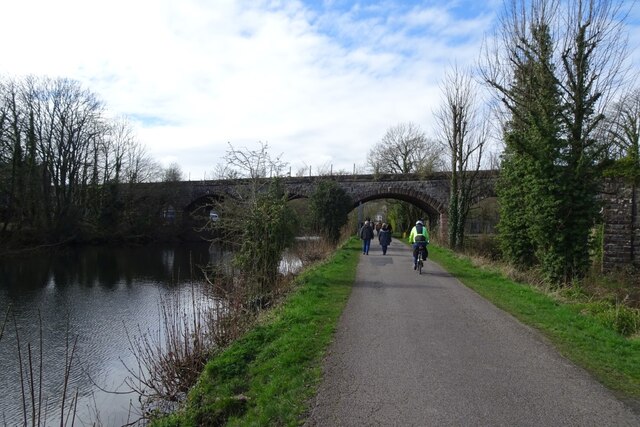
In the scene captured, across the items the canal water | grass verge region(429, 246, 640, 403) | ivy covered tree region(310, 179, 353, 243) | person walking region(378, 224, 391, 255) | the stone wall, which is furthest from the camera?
ivy covered tree region(310, 179, 353, 243)

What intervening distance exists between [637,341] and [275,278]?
749 centimetres

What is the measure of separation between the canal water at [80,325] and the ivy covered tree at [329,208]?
7408mm

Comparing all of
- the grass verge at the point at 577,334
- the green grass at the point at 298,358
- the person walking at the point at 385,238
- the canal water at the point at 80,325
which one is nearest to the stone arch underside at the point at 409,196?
the person walking at the point at 385,238

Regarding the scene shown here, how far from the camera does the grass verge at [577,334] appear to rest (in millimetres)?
5066

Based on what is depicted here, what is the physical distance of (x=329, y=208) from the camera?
1064 inches

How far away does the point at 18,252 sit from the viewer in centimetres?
2797

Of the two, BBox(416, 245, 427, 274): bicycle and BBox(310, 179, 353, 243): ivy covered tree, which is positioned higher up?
BBox(310, 179, 353, 243): ivy covered tree

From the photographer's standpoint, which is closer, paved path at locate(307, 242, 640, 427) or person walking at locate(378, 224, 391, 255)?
paved path at locate(307, 242, 640, 427)

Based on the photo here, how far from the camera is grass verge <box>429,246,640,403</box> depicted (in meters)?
5.07

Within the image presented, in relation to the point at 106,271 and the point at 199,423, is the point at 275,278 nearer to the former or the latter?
the point at 199,423

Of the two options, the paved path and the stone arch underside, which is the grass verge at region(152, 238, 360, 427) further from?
the stone arch underside

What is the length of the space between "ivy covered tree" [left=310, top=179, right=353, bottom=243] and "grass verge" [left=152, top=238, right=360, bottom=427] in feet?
59.1

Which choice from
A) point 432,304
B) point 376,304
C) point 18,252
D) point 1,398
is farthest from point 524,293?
point 18,252

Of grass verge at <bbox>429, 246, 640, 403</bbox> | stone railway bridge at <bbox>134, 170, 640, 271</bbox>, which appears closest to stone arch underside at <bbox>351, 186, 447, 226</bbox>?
stone railway bridge at <bbox>134, 170, 640, 271</bbox>
